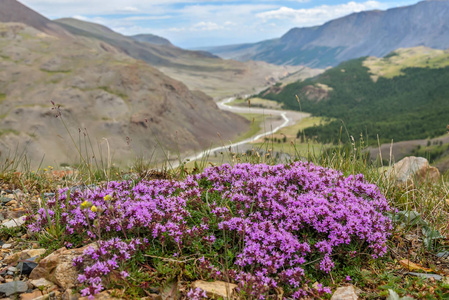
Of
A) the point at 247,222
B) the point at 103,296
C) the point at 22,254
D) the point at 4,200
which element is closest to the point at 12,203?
the point at 4,200

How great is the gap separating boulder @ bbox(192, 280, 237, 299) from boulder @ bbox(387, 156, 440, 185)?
19.3 feet

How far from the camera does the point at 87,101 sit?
439 feet

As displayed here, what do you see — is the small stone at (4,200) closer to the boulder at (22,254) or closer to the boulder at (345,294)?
the boulder at (22,254)

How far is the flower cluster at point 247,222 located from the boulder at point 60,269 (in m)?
0.29

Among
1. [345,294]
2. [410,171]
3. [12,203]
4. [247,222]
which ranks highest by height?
[247,222]

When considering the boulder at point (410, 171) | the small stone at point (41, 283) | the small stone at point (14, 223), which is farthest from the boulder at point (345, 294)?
the small stone at point (14, 223)

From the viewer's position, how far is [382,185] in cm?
845

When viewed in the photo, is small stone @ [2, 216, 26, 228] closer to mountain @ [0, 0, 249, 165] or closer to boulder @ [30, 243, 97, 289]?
boulder @ [30, 243, 97, 289]

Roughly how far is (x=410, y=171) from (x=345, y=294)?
7.80 metres

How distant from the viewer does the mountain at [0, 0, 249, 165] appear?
113 metres

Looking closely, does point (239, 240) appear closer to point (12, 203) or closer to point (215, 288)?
point (215, 288)

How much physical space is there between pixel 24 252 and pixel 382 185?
7.70 metres

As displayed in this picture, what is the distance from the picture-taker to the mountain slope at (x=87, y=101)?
372ft

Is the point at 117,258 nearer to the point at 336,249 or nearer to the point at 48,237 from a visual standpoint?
the point at 48,237
